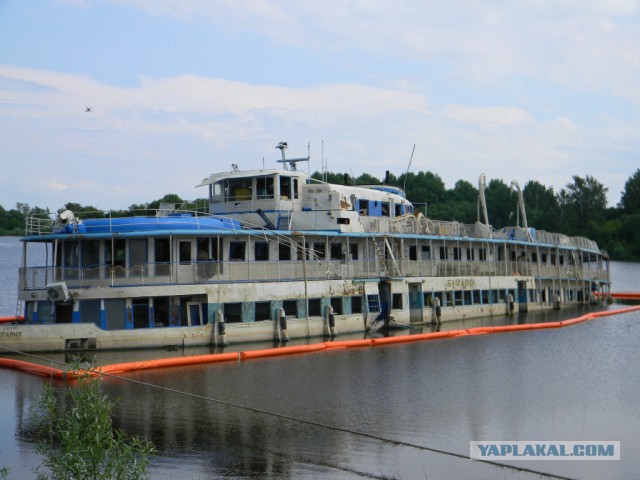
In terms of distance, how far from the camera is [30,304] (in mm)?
37312

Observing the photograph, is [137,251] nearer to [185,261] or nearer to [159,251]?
[159,251]

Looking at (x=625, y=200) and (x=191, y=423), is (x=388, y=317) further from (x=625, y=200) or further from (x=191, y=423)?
(x=625, y=200)

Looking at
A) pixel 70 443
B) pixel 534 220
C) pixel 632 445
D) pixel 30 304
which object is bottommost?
pixel 632 445

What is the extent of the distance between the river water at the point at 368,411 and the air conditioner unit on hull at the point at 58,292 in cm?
449

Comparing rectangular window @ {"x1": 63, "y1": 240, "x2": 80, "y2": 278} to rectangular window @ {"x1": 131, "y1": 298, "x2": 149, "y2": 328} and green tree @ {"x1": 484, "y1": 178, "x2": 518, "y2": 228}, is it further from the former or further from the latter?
green tree @ {"x1": 484, "y1": 178, "x2": 518, "y2": 228}

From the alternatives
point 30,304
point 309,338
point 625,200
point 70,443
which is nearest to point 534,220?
point 625,200

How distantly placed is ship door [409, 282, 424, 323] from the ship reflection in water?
9.31 m

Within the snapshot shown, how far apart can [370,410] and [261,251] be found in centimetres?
1644

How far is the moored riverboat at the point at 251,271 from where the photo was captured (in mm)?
36438

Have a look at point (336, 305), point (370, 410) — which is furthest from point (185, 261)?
point (370, 410)

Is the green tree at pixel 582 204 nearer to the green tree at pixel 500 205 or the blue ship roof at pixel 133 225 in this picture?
the green tree at pixel 500 205

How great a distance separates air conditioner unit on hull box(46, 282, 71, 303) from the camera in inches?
1398

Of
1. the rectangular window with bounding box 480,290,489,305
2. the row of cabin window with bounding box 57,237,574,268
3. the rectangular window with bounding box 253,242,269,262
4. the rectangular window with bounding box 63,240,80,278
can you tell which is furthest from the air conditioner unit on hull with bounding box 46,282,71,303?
the rectangular window with bounding box 480,290,489,305

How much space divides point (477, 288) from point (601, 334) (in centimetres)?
958
